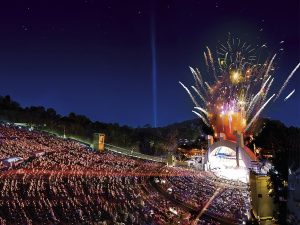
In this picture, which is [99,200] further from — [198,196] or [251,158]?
[251,158]

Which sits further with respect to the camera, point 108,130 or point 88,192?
point 108,130

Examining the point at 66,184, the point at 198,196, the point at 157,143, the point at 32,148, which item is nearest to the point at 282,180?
the point at 198,196

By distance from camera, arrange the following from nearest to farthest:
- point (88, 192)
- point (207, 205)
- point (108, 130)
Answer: point (207, 205) → point (88, 192) → point (108, 130)

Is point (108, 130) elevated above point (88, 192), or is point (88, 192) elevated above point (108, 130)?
point (108, 130)

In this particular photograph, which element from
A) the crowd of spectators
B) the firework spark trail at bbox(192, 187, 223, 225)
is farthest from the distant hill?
the firework spark trail at bbox(192, 187, 223, 225)

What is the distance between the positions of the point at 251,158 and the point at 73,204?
22.6 metres

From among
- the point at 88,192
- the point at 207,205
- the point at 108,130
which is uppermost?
the point at 108,130

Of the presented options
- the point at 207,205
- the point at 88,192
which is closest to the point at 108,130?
the point at 88,192

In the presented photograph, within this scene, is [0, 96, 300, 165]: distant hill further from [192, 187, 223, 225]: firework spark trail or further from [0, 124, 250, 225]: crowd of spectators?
[192, 187, 223, 225]: firework spark trail

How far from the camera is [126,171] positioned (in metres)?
30.5

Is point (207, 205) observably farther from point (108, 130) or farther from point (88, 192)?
point (108, 130)

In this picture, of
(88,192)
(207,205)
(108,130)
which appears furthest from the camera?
(108,130)

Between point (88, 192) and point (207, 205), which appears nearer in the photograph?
point (207, 205)

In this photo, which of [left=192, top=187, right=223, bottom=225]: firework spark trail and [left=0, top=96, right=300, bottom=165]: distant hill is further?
[left=0, top=96, right=300, bottom=165]: distant hill
